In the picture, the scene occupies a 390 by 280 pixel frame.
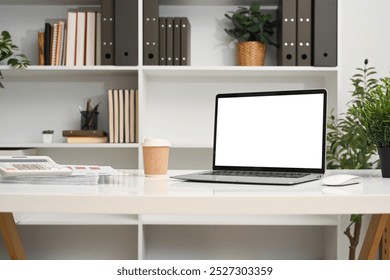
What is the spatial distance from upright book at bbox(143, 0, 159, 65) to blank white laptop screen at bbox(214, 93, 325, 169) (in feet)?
3.21

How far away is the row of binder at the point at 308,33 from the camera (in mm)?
2600

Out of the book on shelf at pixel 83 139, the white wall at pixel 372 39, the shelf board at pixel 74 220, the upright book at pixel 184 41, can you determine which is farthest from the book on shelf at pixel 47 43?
the white wall at pixel 372 39

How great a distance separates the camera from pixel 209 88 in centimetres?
294

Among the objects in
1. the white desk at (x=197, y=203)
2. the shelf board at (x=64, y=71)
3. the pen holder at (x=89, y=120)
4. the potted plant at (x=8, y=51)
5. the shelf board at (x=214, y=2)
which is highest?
the shelf board at (x=214, y=2)

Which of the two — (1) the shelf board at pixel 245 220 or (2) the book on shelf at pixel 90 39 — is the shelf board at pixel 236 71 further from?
(1) the shelf board at pixel 245 220

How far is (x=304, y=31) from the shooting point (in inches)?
103

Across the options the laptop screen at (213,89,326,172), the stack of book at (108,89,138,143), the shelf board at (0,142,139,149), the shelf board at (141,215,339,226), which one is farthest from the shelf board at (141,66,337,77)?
the laptop screen at (213,89,326,172)

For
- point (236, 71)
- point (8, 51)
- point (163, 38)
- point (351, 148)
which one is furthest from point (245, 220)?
point (8, 51)

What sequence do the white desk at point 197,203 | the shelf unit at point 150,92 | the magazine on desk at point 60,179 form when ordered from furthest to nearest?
1. the shelf unit at point 150,92
2. the magazine on desk at point 60,179
3. the white desk at point 197,203

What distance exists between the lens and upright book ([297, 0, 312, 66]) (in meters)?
2.62

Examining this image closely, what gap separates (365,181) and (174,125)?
1.64 metres

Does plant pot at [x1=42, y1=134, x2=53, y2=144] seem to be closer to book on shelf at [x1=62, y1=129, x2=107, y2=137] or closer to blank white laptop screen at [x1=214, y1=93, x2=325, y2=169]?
book on shelf at [x1=62, y1=129, x2=107, y2=137]
